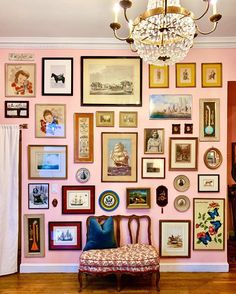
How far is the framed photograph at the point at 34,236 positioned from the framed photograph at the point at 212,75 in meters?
2.67

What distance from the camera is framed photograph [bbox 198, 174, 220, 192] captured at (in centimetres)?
351

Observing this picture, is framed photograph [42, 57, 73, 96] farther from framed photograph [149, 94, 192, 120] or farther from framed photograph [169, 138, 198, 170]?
framed photograph [169, 138, 198, 170]

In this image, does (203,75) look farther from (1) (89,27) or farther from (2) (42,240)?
(2) (42,240)

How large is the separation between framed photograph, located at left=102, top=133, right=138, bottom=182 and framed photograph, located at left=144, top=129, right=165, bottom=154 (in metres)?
0.14

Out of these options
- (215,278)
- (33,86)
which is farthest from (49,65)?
(215,278)

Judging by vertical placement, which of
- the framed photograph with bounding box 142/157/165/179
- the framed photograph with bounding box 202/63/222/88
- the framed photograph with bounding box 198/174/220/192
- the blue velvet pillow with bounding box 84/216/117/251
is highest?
the framed photograph with bounding box 202/63/222/88

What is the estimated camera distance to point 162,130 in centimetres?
351

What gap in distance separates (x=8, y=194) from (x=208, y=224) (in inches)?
99.0

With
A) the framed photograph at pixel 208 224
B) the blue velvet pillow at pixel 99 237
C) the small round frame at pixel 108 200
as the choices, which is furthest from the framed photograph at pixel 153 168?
the blue velvet pillow at pixel 99 237

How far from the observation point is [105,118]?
351 centimetres

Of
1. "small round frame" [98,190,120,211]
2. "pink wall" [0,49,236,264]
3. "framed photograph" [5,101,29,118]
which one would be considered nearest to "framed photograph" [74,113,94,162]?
"pink wall" [0,49,236,264]

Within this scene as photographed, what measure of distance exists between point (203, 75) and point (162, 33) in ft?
6.05

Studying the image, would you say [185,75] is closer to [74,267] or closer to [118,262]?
[118,262]

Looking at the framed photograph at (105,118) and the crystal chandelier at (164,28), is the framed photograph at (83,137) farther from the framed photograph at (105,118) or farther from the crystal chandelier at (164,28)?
the crystal chandelier at (164,28)
